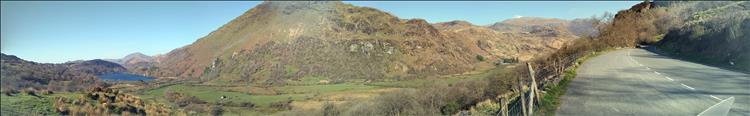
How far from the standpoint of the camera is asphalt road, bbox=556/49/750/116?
45.2 ft

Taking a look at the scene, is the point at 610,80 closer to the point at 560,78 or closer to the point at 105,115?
the point at 560,78

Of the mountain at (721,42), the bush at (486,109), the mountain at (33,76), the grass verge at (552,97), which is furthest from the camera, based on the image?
the mountain at (721,42)

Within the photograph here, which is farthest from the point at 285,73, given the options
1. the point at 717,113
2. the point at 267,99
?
the point at 717,113

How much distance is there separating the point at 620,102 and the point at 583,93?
3446 mm

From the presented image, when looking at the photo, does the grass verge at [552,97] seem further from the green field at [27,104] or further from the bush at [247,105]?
the bush at [247,105]

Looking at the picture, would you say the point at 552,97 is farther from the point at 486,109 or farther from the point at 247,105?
the point at 247,105

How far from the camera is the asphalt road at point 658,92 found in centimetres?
1377

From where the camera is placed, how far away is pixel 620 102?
15.9 metres

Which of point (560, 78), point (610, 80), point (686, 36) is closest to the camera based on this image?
point (610, 80)

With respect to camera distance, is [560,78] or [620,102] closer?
[620,102]

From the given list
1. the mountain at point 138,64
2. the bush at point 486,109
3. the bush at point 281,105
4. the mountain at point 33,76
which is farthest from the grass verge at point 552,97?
the mountain at point 138,64

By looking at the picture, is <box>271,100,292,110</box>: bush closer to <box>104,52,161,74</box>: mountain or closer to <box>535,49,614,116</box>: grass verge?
<box>104,52,161,74</box>: mountain

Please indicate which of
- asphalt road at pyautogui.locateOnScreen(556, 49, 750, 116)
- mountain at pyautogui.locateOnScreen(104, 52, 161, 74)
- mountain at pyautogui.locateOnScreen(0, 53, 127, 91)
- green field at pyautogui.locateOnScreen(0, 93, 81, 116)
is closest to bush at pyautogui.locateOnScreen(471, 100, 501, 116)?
asphalt road at pyautogui.locateOnScreen(556, 49, 750, 116)

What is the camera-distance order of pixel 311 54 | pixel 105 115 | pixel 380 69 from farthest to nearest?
pixel 311 54, pixel 380 69, pixel 105 115
